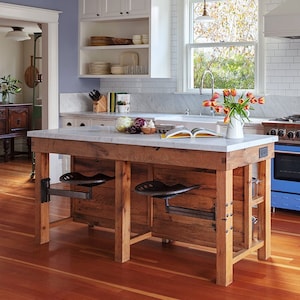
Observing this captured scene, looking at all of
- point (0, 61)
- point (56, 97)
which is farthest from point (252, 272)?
point (0, 61)

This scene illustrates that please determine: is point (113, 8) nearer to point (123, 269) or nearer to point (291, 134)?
point (291, 134)

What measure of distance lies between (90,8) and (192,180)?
4.14 metres

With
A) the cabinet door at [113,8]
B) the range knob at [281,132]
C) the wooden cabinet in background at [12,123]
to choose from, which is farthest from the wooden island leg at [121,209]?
the wooden cabinet in background at [12,123]

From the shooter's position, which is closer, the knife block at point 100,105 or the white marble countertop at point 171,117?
the white marble countertop at point 171,117

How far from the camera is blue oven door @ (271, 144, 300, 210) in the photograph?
20.4 ft

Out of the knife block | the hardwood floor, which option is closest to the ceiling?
the knife block

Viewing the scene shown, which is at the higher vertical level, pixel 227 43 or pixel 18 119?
pixel 227 43

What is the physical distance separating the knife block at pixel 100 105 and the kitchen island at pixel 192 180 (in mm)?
2987

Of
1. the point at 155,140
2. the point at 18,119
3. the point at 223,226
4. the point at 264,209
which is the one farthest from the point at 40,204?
the point at 18,119

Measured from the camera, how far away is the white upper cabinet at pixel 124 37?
7.66 m

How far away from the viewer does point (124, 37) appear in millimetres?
8383

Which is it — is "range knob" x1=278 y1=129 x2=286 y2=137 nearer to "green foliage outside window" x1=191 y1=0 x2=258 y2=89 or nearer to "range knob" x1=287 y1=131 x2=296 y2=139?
"range knob" x1=287 y1=131 x2=296 y2=139

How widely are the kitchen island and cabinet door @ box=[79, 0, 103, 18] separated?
3244mm

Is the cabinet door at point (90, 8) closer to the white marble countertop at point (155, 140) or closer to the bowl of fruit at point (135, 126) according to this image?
the white marble countertop at point (155, 140)
